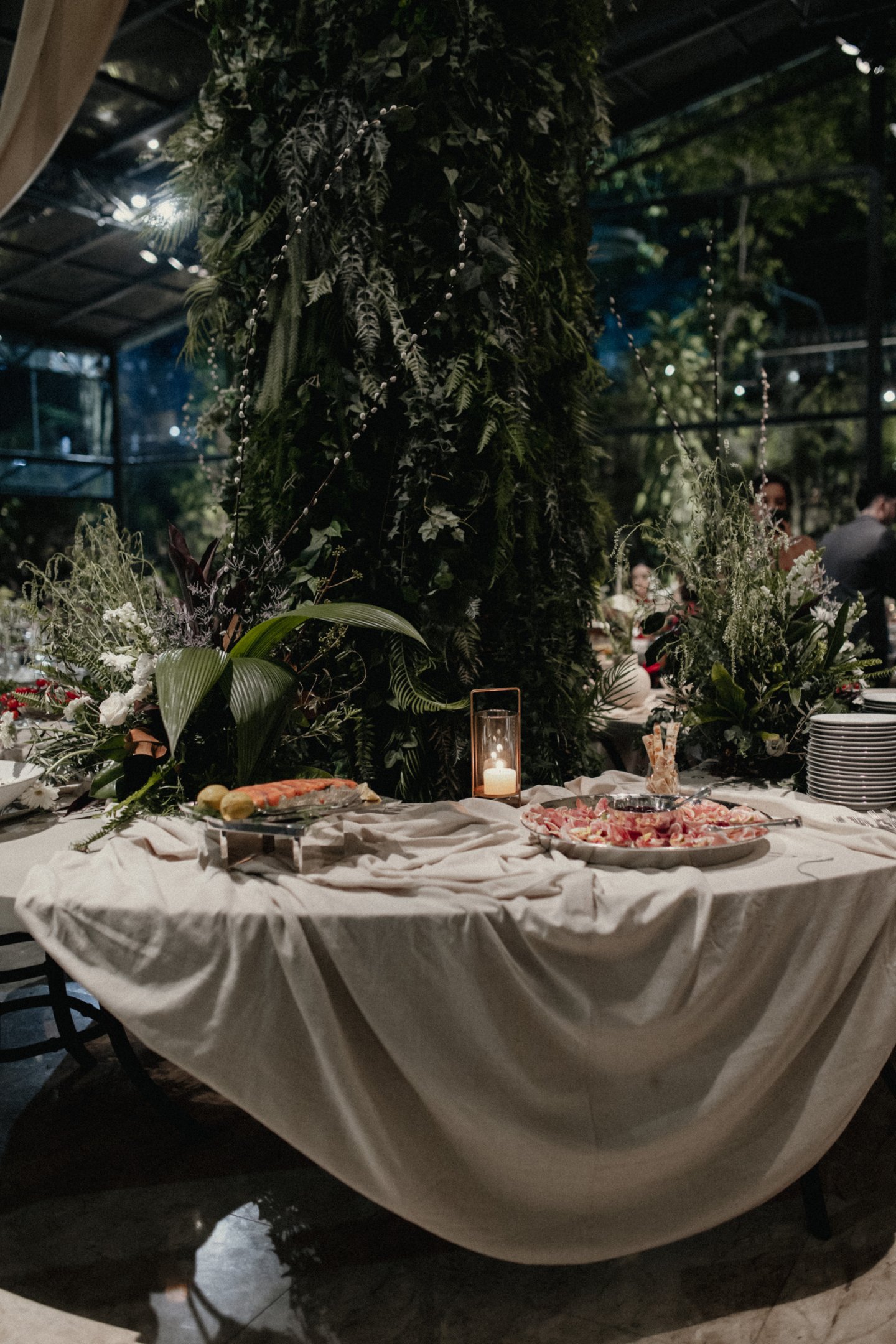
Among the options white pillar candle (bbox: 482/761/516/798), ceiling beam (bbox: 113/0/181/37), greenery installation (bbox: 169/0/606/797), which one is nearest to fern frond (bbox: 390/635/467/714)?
greenery installation (bbox: 169/0/606/797)

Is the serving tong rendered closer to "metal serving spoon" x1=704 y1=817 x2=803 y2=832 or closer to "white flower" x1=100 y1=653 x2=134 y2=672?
"metal serving spoon" x1=704 y1=817 x2=803 y2=832

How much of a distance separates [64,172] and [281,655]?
6.59 m

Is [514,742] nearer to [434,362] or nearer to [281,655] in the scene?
[281,655]

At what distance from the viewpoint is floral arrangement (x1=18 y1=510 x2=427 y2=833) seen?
6.43 feet

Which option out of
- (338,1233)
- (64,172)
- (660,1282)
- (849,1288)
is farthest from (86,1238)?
(64,172)

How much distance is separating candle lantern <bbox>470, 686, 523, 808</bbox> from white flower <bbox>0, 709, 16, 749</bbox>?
1.06m

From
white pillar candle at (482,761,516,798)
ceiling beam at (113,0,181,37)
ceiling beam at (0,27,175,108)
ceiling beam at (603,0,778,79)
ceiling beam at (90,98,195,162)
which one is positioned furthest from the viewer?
ceiling beam at (603,0,778,79)

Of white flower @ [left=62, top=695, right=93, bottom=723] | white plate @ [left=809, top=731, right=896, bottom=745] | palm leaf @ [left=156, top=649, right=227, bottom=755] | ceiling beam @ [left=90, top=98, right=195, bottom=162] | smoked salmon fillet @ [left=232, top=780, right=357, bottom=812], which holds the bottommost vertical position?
smoked salmon fillet @ [left=232, top=780, right=357, bottom=812]

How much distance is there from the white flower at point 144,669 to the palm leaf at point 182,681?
0.13 ft

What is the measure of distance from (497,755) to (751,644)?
2.24 feet

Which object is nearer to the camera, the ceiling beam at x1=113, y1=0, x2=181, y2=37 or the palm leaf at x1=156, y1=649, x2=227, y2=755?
the palm leaf at x1=156, y1=649, x2=227, y2=755

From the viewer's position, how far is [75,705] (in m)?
2.16

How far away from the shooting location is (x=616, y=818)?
71.7 inches

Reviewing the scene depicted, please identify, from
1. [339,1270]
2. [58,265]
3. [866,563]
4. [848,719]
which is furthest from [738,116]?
[339,1270]
